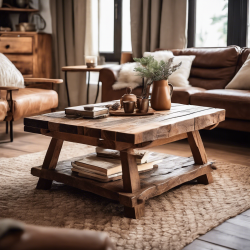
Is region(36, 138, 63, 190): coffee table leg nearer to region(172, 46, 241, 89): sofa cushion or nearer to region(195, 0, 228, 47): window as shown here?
region(172, 46, 241, 89): sofa cushion

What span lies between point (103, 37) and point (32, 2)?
1.16 meters

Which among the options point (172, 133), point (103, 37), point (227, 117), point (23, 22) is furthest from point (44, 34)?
point (172, 133)

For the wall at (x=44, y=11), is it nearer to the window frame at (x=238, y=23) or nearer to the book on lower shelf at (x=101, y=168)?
the window frame at (x=238, y=23)

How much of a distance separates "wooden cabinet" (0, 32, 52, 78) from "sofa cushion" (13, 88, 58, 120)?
58.3 inches

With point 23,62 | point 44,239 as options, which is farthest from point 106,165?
point 23,62

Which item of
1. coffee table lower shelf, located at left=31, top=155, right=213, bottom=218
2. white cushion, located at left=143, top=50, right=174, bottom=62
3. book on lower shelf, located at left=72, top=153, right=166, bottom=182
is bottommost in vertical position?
coffee table lower shelf, located at left=31, top=155, right=213, bottom=218

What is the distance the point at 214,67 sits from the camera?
3834 millimetres

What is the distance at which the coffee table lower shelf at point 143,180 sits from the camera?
1.76 metres

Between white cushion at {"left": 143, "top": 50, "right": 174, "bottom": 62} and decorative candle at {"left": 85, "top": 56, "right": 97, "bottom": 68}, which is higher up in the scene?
white cushion at {"left": 143, "top": 50, "right": 174, "bottom": 62}

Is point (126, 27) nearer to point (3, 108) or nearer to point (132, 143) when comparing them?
point (3, 108)

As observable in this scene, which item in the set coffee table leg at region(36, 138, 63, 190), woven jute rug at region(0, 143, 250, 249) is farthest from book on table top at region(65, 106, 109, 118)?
woven jute rug at region(0, 143, 250, 249)

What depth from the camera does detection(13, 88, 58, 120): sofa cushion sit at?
10.5 ft

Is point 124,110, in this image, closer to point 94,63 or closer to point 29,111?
point 29,111

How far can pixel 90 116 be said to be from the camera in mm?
1989
